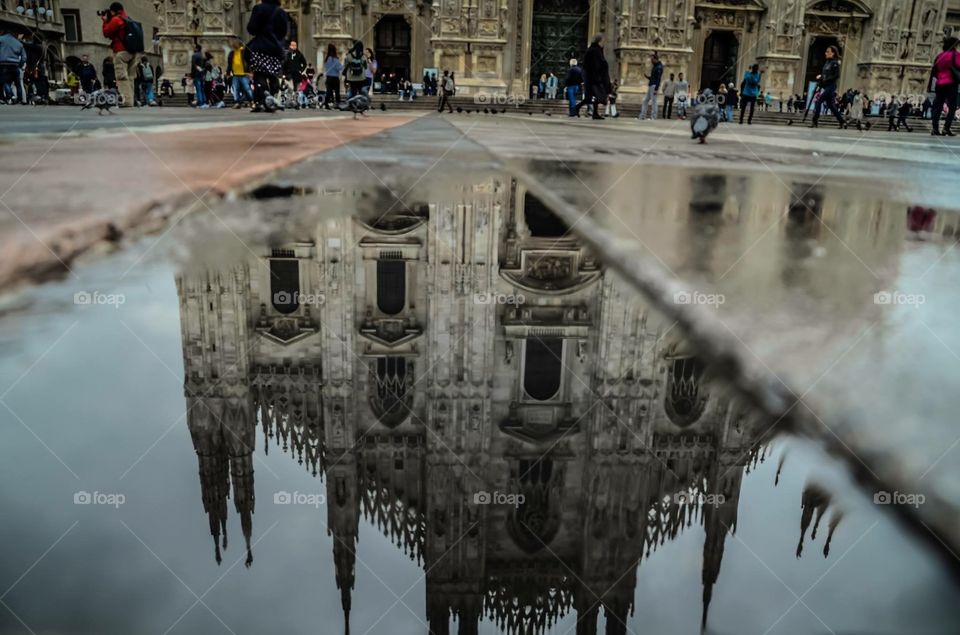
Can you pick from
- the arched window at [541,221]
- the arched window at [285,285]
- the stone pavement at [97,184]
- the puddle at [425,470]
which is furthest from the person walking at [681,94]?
the puddle at [425,470]

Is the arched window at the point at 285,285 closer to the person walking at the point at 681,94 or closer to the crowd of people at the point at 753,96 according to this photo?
the crowd of people at the point at 753,96

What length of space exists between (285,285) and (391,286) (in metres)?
0.24

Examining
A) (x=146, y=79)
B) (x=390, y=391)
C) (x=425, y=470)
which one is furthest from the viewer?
(x=146, y=79)

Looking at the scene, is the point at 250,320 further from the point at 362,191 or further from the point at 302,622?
the point at 362,191

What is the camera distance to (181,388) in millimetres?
888

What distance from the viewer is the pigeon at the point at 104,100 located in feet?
43.8

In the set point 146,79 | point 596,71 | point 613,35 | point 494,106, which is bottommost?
point 494,106

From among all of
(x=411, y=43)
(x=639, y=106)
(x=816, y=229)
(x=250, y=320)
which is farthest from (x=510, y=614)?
(x=411, y=43)

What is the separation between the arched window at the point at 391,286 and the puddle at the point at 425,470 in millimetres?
44

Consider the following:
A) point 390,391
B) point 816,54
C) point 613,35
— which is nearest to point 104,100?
point 390,391

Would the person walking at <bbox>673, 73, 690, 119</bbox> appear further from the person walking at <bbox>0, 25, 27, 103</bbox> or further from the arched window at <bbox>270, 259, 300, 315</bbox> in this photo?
the arched window at <bbox>270, 259, 300, 315</bbox>

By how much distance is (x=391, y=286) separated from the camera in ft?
4.93

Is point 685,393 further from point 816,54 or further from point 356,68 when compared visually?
point 816,54

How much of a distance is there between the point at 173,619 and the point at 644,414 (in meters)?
0.55
